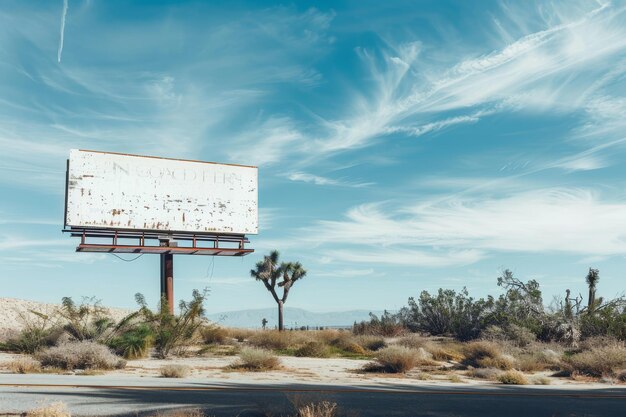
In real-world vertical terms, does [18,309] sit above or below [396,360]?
above

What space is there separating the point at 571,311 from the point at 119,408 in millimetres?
27841

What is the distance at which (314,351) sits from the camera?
88.7 ft

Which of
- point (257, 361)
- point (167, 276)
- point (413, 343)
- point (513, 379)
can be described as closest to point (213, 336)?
point (167, 276)

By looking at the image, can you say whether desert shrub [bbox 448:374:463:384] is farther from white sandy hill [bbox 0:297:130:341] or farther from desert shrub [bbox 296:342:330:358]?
white sandy hill [bbox 0:297:130:341]

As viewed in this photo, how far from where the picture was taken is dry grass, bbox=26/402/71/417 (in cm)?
940

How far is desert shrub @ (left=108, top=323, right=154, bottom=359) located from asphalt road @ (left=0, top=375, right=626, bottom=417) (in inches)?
334

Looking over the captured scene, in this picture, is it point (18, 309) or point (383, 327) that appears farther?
point (18, 309)

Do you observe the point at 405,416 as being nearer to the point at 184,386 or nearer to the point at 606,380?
the point at 184,386

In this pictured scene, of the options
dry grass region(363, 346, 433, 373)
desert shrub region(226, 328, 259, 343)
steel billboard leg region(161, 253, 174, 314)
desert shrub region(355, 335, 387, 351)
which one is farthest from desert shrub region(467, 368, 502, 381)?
steel billboard leg region(161, 253, 174, 314)

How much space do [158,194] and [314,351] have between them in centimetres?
1364

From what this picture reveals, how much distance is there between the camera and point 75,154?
32281 millimetres

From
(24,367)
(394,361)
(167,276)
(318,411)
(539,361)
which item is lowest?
(539,361)

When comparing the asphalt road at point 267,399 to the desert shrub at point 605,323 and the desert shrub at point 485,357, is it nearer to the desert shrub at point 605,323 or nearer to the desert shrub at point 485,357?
the desert shrub at point 485,357

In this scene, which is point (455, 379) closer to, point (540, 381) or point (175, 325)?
point (540, 381)
